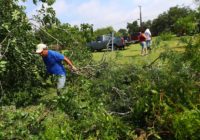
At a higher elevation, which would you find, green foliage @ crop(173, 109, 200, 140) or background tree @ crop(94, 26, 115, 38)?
background tree @ crop(94, 26, 115, 38)

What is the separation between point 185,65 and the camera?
5.81m

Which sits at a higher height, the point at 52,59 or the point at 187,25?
the point at 187,25

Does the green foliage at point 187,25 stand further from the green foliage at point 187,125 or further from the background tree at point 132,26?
the background tree at point 132,26

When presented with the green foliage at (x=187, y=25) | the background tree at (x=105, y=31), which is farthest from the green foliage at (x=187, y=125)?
the background tree at (x=105, y=31)

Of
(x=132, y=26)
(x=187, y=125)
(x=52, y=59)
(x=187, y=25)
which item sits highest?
(x=187, y=25)

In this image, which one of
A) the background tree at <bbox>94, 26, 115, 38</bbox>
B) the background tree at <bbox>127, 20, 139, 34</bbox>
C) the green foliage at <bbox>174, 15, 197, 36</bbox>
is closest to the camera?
the green foliage at <bbox>174, 15, 197, 36</bbox>

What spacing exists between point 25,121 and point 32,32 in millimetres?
5286

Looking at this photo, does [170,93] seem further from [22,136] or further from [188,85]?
[22,136]

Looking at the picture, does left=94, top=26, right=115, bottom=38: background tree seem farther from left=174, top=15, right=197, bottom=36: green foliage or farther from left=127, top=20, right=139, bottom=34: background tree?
left=127, top=20, right=139, bottom=34: background tree

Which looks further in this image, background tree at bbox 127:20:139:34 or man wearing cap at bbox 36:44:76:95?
background tree at bbox 127:20:139:34

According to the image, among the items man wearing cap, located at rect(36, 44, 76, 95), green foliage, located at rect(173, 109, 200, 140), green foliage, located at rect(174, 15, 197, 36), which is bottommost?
green foliage, located at rect(173, 109, 200, 140)

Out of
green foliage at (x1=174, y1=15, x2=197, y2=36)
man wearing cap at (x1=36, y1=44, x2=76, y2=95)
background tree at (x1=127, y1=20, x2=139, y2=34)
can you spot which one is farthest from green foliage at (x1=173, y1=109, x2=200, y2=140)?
background tree at (x1=127, y1=20, x2=139, y2=34)

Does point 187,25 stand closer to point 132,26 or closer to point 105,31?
point 105,31

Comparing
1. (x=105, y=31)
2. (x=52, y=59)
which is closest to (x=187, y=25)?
(x=52, y=59)
